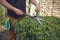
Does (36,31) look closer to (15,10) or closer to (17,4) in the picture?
(17,4)

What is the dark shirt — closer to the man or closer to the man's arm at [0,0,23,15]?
the man

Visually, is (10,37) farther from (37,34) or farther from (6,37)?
(37,34)

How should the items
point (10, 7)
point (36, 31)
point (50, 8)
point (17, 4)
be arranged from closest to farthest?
point (10, 7) → point (17, 4) → point (36, 31) → point (50, 8)

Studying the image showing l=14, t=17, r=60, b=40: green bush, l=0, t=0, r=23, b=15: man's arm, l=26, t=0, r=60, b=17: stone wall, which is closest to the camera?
l=0, t=0, r=23, b=15: man's arm

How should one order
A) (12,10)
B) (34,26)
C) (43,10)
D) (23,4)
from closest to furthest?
(12,10)
(23,4)
(34,26)
(43,10)

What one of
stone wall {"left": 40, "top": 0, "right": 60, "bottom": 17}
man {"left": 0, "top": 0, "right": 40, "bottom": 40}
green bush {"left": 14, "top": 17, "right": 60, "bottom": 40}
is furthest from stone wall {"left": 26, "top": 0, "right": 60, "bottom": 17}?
man {"left": 0, "top": 0, "right": 40, "bottom": 40}

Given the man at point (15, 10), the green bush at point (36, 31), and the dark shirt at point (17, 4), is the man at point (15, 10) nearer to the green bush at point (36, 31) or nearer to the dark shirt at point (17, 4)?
the dark shirt at point (17, 4)

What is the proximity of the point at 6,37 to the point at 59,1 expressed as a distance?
6.21 ft

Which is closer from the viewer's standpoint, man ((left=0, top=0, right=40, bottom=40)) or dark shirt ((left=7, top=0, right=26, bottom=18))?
man ((left=0, top=0, right=40, bottom=40))

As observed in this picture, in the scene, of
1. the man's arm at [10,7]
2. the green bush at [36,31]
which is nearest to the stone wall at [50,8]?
the green bush at [36,31]

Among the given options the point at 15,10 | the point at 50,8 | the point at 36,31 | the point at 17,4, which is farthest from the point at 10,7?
the point at 50,8

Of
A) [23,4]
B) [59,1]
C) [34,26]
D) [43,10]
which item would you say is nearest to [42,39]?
[34,26]

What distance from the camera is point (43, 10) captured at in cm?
485

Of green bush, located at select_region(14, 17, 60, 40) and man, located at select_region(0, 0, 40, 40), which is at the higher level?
man, located at select_region(0, 0, 40, 40)
